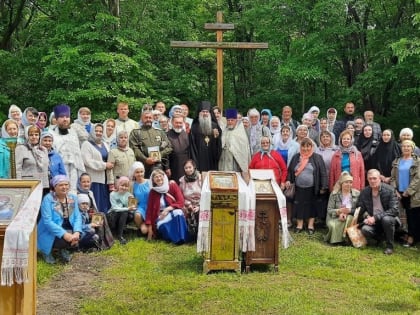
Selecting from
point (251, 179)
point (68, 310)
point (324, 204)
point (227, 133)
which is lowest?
point (68, 310)

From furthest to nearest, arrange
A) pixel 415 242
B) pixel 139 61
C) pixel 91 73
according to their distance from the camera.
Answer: pixel 139 61
pixel 91 73
pixel 415 242

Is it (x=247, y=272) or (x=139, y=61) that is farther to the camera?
(x=139, y=61)

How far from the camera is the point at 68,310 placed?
5.47m

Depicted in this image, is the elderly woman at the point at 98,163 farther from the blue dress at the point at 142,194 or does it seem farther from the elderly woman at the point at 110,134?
the blue dress at the point at 142,194

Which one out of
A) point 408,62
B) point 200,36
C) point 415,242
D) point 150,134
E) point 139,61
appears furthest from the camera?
point 200,36

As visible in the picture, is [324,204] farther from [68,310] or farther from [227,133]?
[68,310]

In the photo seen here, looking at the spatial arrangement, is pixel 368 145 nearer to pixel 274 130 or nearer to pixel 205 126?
pixel 274 130

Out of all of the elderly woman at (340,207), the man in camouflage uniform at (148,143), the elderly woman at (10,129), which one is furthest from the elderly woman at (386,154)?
the elderly woman at (10,129)

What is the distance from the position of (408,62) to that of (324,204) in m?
4.39

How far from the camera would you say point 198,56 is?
680 inches

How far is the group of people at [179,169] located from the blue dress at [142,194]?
0.6 inches

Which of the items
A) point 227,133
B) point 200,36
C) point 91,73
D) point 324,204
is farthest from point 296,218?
point 200,36

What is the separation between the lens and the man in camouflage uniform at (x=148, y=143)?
29.1ft

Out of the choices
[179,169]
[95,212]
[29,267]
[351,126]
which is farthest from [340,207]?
[29,267]
